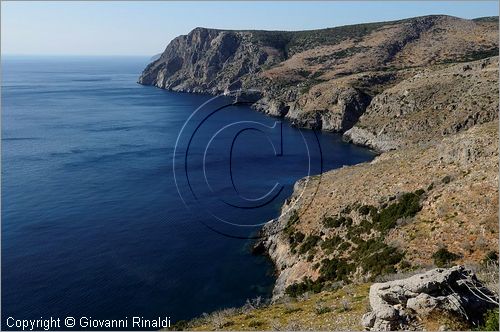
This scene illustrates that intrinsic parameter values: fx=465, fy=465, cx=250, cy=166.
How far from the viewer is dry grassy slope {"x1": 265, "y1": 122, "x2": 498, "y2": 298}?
103ft

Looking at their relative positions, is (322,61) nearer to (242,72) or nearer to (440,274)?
(242,72)

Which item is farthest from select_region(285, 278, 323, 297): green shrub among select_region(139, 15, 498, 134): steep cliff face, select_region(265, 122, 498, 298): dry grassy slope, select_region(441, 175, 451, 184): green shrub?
select_region(139, 15, 498, 134): steep cliff face

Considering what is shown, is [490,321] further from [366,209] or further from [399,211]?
[366,209]

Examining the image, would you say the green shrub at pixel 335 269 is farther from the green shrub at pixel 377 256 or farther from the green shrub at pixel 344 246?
the green shrub at pixel 344 246

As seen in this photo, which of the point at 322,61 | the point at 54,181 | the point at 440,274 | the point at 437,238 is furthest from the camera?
the point at 322,61

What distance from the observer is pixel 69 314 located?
36.8 m

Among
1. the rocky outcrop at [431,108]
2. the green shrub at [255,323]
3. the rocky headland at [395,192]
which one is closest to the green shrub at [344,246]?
the rocky headland at [395,192]

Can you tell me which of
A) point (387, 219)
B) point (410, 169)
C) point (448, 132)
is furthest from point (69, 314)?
point (448, 132)

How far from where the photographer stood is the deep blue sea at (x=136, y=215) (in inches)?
1554

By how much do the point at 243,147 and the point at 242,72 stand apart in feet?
327

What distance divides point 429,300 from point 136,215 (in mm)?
45983

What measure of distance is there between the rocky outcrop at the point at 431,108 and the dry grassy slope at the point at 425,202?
3793cm

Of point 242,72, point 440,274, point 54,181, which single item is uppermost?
point 242,72

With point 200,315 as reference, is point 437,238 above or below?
above
